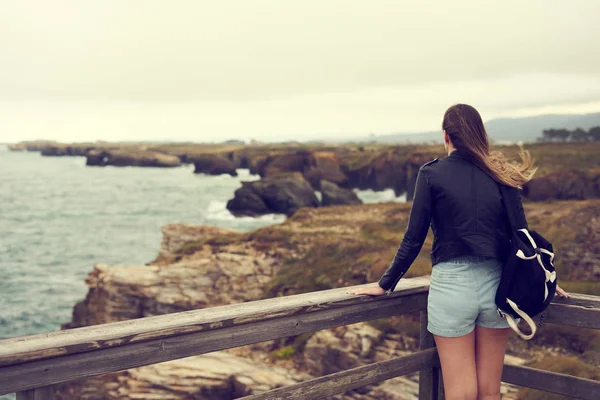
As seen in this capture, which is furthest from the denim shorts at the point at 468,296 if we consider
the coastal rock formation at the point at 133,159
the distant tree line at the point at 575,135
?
the coastal rock formation at the point at 133,159

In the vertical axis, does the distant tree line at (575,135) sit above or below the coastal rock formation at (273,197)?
above

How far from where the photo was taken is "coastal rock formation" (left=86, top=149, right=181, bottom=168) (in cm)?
12338

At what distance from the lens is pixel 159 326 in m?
2.79

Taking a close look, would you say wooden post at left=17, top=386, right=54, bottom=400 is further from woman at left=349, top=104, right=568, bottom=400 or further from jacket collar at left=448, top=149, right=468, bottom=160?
jacket collar at left=448, top=149, right=468, bottom=160

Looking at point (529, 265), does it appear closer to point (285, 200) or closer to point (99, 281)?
point (99, 281)

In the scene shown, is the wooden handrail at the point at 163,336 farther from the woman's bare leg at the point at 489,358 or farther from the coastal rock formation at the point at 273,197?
the coastal rock formation at the point at 273,197

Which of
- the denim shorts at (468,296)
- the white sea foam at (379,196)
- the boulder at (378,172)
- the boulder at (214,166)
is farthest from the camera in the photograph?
the boulder at (214,166)

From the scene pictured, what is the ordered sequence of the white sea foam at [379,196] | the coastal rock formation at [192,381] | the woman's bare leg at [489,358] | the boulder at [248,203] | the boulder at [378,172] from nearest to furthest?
1. the woman's bare leg at [489,358]
2. the coastal rock formation at [192,381]
3. the boulder at [248,203]
4. the white sea foam at [379,196]
5. the boulder at [378,172]

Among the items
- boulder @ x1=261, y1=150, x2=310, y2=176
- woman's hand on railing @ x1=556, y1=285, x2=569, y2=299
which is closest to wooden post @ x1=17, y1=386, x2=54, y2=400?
woman's hand on railing @ x1=556, y1=285, x2=569, y2=299

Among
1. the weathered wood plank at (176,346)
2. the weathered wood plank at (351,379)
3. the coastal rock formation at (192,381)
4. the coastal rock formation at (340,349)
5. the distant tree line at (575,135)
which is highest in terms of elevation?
the distant tree line at (575,135)

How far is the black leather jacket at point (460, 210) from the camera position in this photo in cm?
319

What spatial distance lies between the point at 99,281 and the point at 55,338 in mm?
13489

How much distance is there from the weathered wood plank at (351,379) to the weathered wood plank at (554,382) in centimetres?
54

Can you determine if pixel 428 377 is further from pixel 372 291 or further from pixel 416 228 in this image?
pixel 416 228
